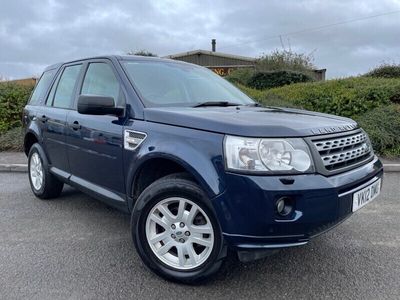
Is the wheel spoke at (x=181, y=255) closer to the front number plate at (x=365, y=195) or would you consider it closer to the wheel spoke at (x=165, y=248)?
the wheel spoke at (x=165, y=248)

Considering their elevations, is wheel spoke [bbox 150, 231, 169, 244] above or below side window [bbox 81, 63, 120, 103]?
below

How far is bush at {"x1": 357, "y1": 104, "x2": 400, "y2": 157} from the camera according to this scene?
7922 millimetres

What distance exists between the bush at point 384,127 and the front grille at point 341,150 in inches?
201

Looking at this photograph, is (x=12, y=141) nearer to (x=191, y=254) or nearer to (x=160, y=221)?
(x=160, y=221)

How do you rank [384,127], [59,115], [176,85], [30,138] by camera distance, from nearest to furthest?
1. [176,85]
2. [59,115]
3. [30,138]
4. [384,127]

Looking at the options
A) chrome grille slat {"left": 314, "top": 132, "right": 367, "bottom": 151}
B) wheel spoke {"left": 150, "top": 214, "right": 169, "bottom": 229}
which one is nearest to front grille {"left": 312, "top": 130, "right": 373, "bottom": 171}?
chrome grille slat {"left": 314, "top": 132, "right": 367, "bottom": 151}

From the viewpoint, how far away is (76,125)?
4008 millimetres

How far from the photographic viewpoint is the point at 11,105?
9.80 m

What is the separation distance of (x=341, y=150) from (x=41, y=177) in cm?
377

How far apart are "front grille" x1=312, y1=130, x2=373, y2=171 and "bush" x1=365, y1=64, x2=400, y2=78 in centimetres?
1137

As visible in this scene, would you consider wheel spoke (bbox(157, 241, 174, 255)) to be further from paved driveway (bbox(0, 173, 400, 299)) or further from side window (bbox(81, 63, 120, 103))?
side window (bbox(81, 63, 120, 103))

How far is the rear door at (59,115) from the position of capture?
436 cm

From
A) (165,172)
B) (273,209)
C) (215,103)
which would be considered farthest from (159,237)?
(215,103)

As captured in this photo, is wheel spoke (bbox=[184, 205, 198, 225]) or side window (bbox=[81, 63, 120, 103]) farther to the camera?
side window (bbox=[81, 63, 120, 103])
